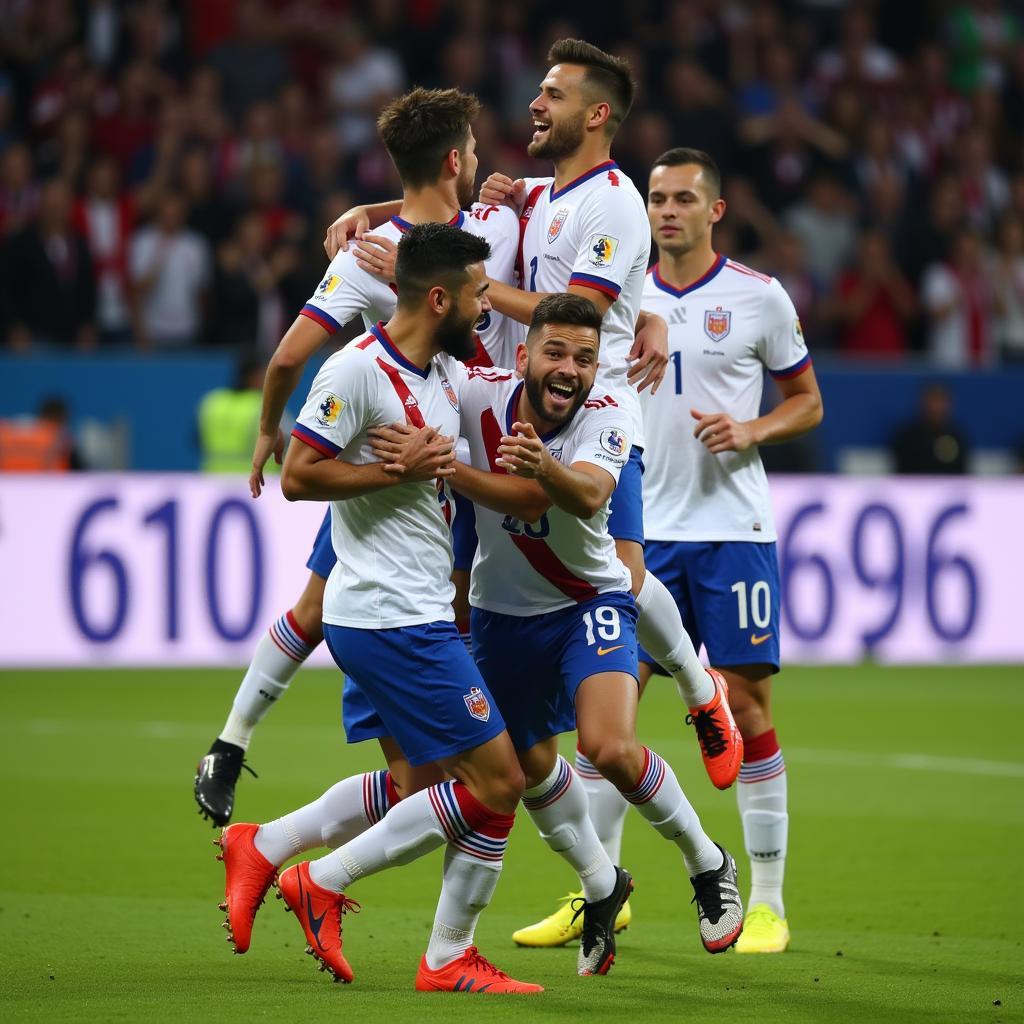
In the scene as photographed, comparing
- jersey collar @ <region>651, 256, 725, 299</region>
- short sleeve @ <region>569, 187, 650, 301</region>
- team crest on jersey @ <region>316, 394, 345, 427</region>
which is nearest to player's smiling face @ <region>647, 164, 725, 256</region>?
jersey collar @ <region>651, 256, 725, 299</region>

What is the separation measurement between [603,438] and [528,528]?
35cm

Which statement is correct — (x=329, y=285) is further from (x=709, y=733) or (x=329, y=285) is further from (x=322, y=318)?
(x=709, y=733)

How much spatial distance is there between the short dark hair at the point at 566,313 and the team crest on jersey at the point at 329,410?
2.15 ft

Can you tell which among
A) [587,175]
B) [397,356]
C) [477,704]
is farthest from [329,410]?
[587,175]

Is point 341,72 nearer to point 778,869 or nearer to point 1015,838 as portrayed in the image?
point 1015,838

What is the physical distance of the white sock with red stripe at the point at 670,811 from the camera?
5.77m

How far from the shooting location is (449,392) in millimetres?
5594

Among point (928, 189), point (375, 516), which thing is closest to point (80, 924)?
point (375, 516)

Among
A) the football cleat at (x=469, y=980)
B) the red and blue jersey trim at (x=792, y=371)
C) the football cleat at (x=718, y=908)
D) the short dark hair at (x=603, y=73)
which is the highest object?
the short dark hair at (x=603, y=73)

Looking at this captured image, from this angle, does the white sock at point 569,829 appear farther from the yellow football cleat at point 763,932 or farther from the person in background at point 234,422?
the person in background at point 234,422

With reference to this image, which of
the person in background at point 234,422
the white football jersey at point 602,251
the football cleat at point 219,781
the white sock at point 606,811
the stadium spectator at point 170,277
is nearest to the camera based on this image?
the white football jersey at point 602,251

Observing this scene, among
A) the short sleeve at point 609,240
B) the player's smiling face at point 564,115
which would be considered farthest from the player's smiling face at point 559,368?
the player's smiling face at point 564,115

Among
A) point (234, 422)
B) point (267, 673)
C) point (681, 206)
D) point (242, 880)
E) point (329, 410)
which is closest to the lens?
point (329, 410)

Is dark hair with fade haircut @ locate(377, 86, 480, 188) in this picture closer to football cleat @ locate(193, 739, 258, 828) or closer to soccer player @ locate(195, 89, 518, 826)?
soccer player @ locate(195, 89, 518, 826)
